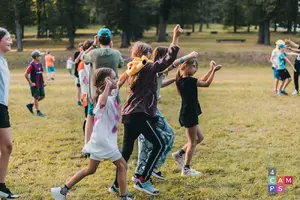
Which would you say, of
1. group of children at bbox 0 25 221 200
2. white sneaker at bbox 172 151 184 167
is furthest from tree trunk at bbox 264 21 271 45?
group of children at bbox 0 25 221 200

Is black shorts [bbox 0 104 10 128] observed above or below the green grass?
above

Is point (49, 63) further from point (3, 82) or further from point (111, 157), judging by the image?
point (111, 157)

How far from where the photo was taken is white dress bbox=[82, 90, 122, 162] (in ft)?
14.9

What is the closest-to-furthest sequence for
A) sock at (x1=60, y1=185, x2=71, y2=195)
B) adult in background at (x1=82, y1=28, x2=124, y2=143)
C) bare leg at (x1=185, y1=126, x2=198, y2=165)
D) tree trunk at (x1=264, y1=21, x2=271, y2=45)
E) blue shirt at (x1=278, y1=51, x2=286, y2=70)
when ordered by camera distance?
sock at (x1=60, y1=185, x2=71, y2=195)
bare leg at (x1=185, y1=126, x2=198, y2=165)
adult in background at (x1=82, y1=28, x2=124, y2=143)
blue shirt at (x1=278, y1=51, x2=286, y2=70)
tree trunk at (x1=264, y1=21, x2=271, y2=45)

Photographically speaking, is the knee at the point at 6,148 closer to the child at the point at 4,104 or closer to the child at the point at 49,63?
the child at the point at 4,104

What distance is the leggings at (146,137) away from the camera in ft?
16.4

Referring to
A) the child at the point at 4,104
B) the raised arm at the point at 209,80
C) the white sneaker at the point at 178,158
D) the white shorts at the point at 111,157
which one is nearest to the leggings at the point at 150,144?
the white sneaker at the point at 178,158

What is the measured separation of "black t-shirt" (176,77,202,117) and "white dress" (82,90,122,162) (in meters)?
1.31

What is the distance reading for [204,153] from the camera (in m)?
6.96

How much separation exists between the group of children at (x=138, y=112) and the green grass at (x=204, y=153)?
13.1 inches

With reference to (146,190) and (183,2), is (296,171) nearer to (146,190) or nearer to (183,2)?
(146,190)

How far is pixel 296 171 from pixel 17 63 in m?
31.9

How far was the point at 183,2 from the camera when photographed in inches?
1864

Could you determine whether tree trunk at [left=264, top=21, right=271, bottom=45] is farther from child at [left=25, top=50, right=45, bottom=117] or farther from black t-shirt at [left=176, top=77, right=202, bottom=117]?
black t-shirt at [left=176, top=77, right=202, bottom=117]
